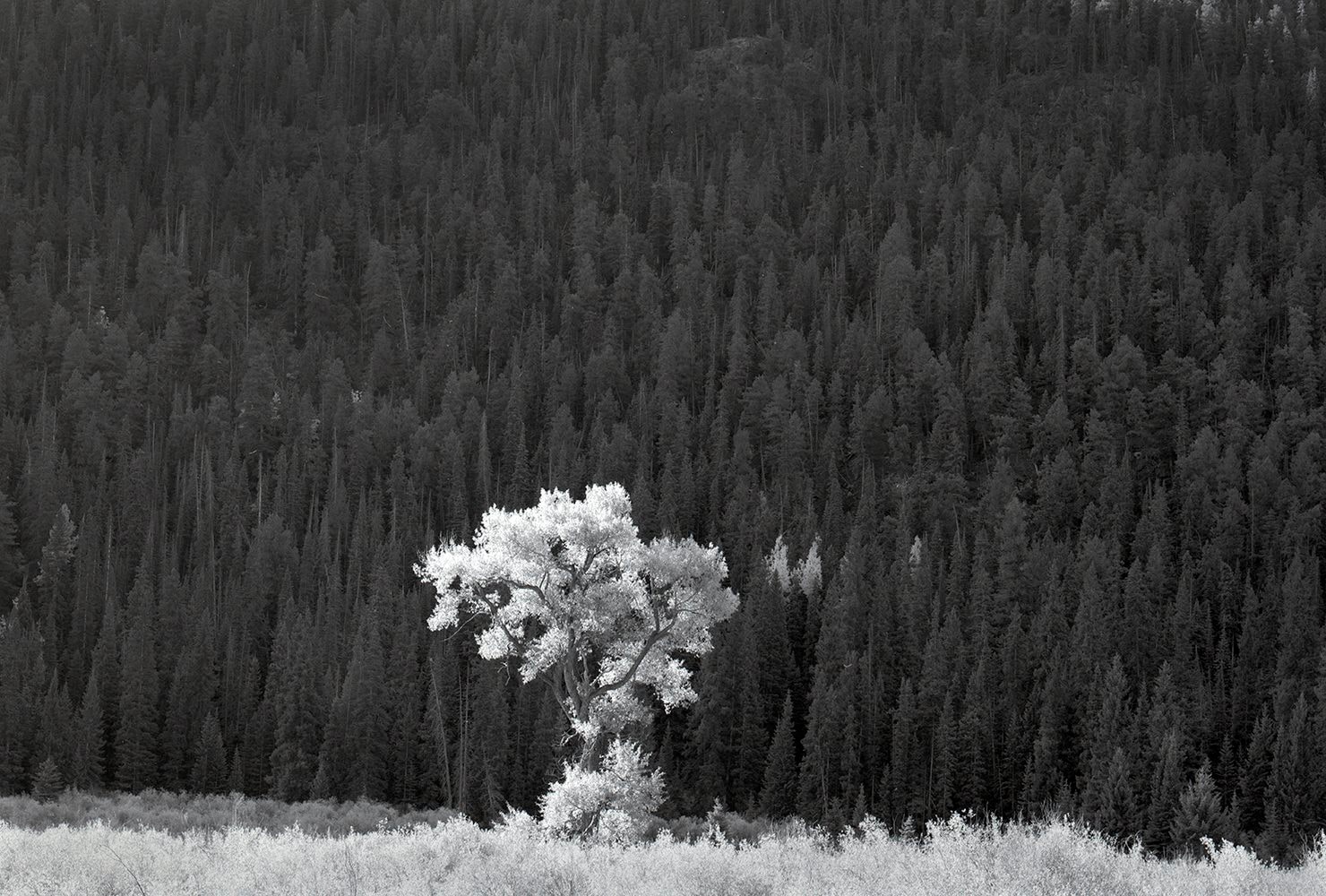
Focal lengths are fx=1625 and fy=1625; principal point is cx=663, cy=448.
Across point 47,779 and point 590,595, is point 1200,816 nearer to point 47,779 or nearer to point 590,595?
point 590,595

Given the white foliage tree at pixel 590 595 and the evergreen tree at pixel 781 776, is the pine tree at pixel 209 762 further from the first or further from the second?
the white foliage tree at pixel 590 595

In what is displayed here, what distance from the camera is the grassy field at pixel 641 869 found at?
60.5 feet

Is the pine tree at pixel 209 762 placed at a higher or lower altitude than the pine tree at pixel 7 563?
lower

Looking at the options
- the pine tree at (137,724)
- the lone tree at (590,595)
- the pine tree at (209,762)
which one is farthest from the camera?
the pine tree at (209,762)

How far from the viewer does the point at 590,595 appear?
34.5m

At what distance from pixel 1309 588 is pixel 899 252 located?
84590 millimetres

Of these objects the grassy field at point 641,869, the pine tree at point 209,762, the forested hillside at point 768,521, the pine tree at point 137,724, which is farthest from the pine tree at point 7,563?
the grassy field at point 641,869

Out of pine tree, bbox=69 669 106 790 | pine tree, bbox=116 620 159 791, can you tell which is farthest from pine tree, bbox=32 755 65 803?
pine tree, bbox=116 620 159 791

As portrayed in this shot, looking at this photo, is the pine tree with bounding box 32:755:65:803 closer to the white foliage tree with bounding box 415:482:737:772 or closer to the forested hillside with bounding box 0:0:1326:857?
the forested hillside with bounding box 0:0:1326:857

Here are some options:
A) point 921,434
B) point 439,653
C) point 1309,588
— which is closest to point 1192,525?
point 1309,588

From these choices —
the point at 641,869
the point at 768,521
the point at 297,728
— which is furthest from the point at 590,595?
the point at 768,521

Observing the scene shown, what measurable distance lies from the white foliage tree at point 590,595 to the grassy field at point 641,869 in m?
11.6

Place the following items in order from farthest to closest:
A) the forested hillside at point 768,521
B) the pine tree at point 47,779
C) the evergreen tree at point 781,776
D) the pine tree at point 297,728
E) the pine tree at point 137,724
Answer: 1. the pine tree at point 137,724
2. the forested hillside at point 768,521
3. the pine tree at point 297,728
4. the evergreen tree at point 781,776
5. the pine tree at point 47,779

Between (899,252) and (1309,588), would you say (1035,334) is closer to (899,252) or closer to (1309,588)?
(899,252)
